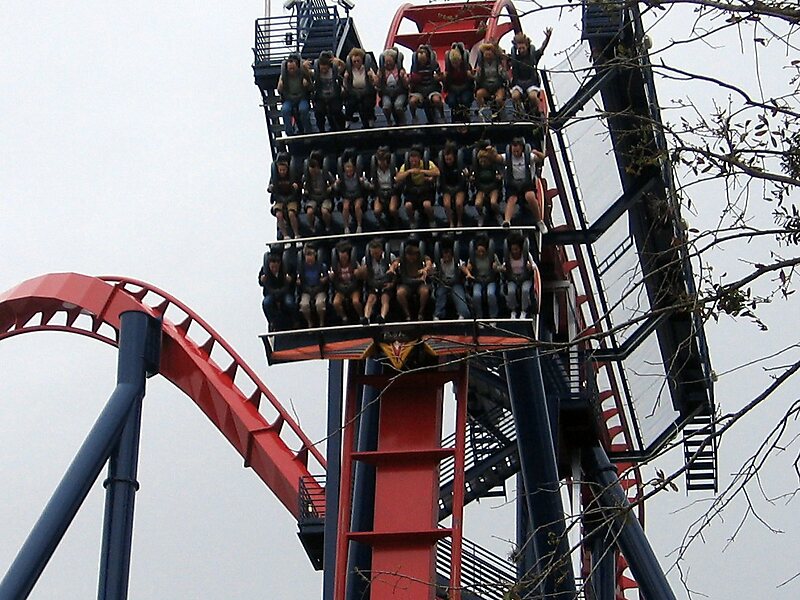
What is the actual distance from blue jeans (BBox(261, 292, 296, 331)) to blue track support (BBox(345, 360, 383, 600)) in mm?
1100

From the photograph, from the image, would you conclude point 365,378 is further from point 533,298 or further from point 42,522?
point 42,522

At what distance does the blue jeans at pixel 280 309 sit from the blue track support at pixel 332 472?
1833mm

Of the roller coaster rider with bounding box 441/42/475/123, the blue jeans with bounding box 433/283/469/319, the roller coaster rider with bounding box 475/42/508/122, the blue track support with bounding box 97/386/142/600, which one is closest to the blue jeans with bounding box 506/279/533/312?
the blue jeans with bounding box 433/283/469/319

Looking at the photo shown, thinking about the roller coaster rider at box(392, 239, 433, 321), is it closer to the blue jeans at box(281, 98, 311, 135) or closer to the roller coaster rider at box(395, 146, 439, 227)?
the roller coaster rider at box(395, 146, 439, 227)

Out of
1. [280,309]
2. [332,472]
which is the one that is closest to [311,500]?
[332,472]

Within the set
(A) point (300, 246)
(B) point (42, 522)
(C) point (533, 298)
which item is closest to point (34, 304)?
(B) point (42, 522)

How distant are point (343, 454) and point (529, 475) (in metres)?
1.73

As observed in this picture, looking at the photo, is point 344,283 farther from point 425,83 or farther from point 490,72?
point 490,72

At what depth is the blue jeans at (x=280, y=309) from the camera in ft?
47.5

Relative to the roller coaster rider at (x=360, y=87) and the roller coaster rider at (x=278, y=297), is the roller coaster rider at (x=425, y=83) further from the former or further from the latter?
the roller coaster rider at (x=278, y=297)

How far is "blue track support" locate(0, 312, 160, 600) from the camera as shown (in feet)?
49.8

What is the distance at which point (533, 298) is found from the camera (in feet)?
46.0

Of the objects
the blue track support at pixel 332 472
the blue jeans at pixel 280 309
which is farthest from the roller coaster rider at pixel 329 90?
the blue track support at pixel 332 472

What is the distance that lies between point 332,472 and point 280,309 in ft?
8.44
